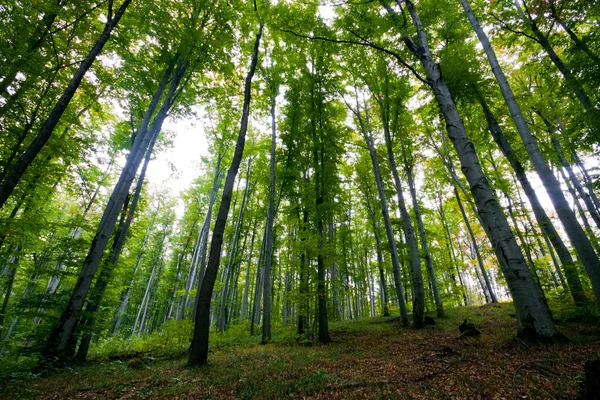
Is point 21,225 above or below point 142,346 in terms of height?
above

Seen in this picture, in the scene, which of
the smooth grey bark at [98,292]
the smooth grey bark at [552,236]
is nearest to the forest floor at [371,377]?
the smooth grey bark at [552,236]

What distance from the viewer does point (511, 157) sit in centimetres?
807

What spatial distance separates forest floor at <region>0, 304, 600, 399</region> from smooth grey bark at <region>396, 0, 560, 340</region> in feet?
1.14

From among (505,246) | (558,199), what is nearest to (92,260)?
(505,246)

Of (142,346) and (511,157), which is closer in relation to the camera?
(511,157)

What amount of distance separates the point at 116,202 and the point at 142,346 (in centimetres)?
698

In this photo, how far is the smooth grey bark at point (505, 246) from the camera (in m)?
4.28

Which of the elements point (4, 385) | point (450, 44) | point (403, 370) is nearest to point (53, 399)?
point (4, 385)

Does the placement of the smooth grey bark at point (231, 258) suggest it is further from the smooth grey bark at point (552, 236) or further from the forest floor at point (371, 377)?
the smooth grey bark at point (552, 236)

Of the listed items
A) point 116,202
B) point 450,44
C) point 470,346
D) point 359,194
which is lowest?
point 470,346

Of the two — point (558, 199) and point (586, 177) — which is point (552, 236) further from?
point (586, 177)

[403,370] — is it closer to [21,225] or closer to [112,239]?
[21,225]

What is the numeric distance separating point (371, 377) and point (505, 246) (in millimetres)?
3471

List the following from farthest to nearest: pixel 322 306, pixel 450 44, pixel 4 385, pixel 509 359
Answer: pixel 450 44 < pixel 322 306 < pixel 4 385 < pixel 509 359
